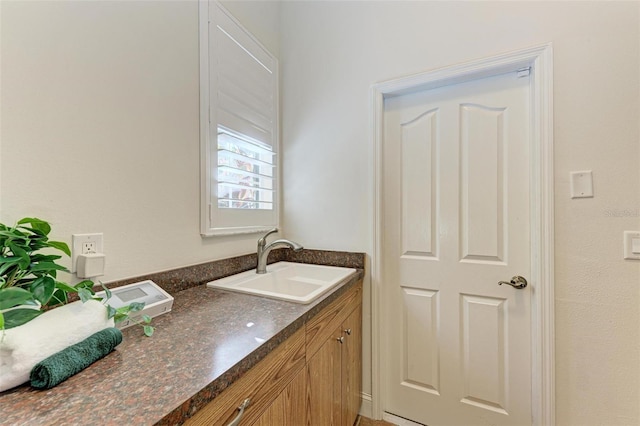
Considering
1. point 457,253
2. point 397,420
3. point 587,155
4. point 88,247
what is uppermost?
point 587,155

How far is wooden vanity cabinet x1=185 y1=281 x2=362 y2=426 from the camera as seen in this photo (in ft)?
1.96

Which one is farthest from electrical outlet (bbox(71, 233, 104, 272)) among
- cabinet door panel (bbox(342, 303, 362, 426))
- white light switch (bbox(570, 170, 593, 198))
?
white light switch (bbox(570, 170, 593, 198))

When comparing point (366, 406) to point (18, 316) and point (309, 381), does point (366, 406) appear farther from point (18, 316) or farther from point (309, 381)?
point (18, 316)

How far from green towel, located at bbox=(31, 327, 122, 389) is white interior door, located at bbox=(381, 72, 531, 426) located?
1267mm

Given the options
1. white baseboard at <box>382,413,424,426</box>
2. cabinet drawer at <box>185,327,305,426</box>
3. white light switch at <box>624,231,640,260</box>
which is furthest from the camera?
white baseboard at <box>382,413,424,426</box>

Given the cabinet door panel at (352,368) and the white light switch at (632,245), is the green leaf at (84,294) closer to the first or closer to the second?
the cabinet door panel at (352,368)

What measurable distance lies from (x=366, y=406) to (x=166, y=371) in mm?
1379

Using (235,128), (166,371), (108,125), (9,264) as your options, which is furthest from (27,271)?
(235,128)

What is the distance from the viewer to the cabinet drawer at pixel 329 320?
0.91 meters

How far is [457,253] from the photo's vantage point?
1.39 metres

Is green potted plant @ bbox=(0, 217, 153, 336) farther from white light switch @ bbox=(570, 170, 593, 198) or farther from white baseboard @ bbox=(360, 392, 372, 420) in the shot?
white light switch @ bbox=(570, 170, 593, 198)

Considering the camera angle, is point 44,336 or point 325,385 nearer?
point 44,336

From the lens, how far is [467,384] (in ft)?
4.50

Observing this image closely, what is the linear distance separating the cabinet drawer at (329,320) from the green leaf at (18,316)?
66cm
